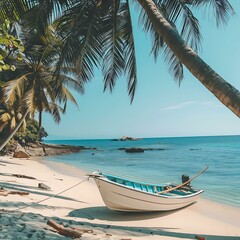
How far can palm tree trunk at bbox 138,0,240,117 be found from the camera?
12.7 ft

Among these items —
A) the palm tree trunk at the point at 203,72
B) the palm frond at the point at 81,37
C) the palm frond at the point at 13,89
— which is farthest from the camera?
the palm frond at the point at 13,89

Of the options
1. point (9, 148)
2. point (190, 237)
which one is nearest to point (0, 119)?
point (9, 148)

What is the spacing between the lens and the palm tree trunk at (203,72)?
3.88 m

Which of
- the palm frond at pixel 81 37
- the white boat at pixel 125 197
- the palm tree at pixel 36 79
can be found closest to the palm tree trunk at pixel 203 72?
the palm frond at pixel 81 37

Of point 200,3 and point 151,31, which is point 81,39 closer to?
point 151,31

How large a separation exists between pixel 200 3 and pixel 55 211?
6.51m

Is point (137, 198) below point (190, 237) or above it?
above

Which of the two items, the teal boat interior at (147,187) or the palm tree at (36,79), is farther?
the palm tree at (36,79)

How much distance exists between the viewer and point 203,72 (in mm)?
4234

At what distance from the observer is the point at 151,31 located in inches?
289

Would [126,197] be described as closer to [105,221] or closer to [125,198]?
[125,198]

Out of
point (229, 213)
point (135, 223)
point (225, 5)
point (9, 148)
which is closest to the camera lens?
point (225, 5)

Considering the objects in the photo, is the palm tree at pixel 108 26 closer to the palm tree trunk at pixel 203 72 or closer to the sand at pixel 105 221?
the palm tree trunk at pixel 203 72

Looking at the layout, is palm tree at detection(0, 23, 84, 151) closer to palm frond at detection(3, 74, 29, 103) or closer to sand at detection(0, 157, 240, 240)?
palm frond at detection(3, 74, 29, 103)
